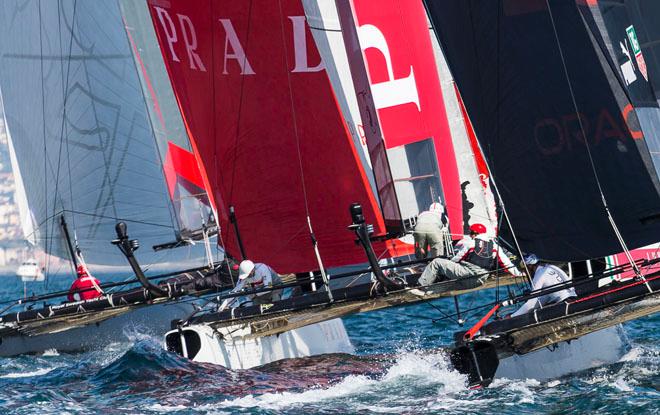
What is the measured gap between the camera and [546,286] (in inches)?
407

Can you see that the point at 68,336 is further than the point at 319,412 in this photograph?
Yes

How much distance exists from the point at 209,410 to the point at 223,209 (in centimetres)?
540

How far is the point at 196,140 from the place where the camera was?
15.6 meters

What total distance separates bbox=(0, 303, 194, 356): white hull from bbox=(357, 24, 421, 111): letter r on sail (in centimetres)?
519

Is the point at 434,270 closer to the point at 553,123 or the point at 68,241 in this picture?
the point at 553,123

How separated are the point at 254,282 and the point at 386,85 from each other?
274 cm

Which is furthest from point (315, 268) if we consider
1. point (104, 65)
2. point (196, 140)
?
point (104, 65)

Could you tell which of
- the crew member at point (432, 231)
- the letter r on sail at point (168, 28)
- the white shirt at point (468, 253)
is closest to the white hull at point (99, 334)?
the letter r on sail at point (168, 28)

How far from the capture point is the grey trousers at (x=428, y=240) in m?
12.8

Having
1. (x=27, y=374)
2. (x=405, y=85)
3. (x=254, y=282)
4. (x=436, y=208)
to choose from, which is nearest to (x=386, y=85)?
(x=405, y=85)

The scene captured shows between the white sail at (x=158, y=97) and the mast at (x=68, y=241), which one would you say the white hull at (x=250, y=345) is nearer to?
→ the white sail at (x=158, y=97)

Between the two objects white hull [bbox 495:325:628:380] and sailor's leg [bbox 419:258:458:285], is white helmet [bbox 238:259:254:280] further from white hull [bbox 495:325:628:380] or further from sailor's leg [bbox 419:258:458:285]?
white hull [bbox 495:325:628:380]

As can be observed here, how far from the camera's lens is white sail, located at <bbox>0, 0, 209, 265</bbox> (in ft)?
65.1

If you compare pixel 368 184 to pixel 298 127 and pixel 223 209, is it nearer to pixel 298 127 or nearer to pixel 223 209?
pixel 298 127
